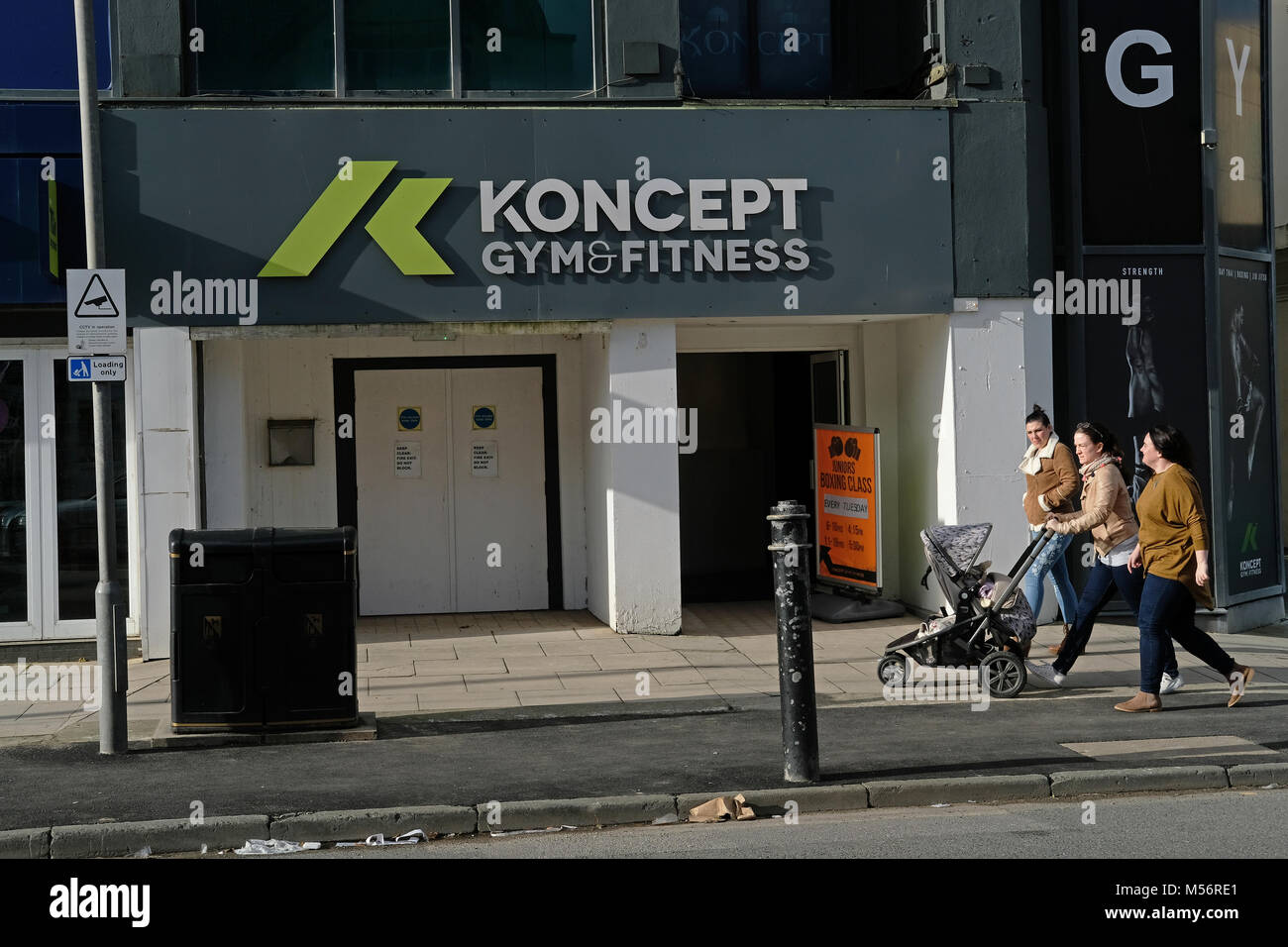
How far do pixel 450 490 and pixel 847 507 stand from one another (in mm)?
3898

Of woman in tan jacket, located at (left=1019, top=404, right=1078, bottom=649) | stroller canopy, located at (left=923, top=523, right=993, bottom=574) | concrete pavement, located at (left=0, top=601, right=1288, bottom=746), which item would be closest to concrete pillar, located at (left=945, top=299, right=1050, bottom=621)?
concrete pavement, located at (left=0, top=601, right=1288, bottom=746)

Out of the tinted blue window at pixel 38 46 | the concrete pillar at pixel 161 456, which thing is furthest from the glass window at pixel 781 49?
the tinted blue window at pixel 38 46

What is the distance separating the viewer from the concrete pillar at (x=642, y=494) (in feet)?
42.7

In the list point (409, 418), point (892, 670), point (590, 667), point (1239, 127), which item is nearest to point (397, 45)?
point (409, 418)

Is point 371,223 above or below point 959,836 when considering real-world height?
above

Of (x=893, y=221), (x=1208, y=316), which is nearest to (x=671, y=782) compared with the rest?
(x=893, y=221)

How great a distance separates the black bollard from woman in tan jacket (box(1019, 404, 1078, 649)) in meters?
4.32

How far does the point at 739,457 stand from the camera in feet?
54.5

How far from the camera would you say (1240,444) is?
45.6 ft

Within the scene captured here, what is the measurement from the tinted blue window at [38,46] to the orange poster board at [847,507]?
747 cm

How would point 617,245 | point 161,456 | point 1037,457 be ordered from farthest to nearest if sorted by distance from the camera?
point 617,245 → point 161,456 → point 1037,457

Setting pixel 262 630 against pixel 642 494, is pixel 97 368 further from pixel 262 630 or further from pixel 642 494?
pixel 642 494

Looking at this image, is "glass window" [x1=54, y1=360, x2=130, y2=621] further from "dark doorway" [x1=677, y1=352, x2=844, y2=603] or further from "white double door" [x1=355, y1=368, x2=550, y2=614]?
"dark doorway" [x1=677, y1=352, x2=844, y2=603]
